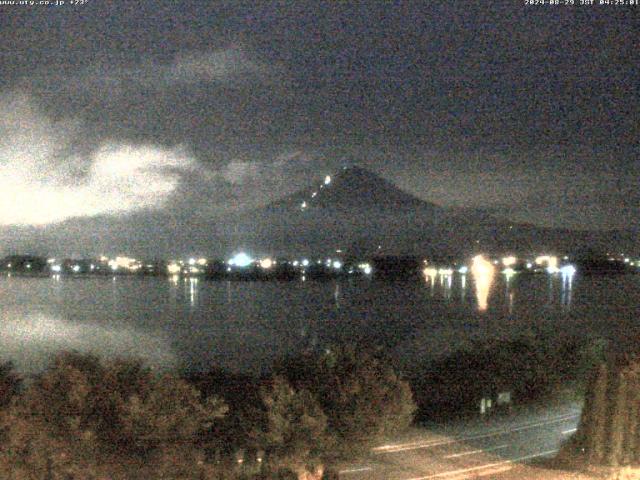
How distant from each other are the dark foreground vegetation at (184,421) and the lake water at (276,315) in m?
11.8

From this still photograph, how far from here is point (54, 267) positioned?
75188mm

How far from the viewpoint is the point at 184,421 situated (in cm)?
712

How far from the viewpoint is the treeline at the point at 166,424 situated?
263 inches

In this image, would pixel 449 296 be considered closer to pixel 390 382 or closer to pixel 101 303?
pixel 101 303

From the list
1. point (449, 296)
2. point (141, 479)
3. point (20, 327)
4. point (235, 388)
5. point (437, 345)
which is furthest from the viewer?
point (449, 296)

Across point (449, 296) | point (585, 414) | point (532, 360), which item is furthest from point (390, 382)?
point (449, 296)

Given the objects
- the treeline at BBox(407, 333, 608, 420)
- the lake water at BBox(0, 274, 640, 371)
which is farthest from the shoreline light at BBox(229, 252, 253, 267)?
the treeline at BBox(407, 333, 608, 420)

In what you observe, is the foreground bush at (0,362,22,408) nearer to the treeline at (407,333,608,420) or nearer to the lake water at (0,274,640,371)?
the treeline at (407,333,608,420)

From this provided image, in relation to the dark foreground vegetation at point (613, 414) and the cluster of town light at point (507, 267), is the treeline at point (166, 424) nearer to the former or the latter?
the dark foreground vegetation at point (613, 414)

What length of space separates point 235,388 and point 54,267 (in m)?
65.6

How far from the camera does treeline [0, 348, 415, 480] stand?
6676 mm

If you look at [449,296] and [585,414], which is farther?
[449,296]

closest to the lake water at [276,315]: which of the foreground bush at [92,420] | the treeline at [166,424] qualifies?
the treeline at [166,424]

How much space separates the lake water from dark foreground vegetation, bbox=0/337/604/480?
1185 centimetres
